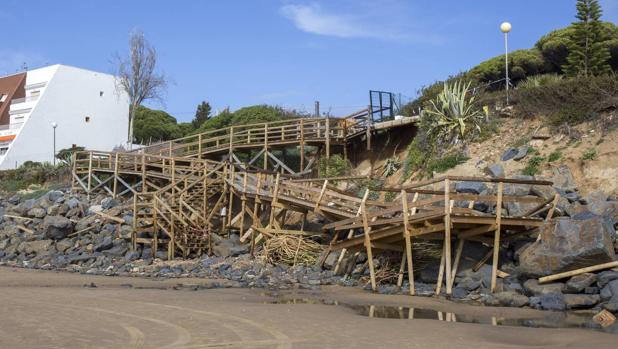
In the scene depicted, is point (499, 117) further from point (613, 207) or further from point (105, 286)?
point (105, 286)

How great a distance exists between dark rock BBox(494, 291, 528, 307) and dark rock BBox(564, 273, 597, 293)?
3.13 feet

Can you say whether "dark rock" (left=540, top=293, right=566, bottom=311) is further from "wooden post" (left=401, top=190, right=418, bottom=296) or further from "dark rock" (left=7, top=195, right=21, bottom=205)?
"dark rock" (left=7, top=195, right=21, bottom=205)

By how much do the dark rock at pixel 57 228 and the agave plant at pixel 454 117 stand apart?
1560 centimetres

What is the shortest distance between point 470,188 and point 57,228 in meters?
17.5

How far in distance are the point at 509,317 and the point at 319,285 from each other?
6.56 metres

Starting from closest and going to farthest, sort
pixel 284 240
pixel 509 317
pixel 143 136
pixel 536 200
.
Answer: pixel 509 317 → pixel 536 200 → pixel 284 240 → pixel 143 136

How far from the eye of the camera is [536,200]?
16172 mm

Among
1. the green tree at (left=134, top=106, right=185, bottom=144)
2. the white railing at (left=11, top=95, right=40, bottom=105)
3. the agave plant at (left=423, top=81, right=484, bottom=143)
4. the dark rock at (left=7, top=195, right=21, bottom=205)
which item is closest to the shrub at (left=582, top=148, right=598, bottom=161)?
the agave plant at (left=423, top=81, right=484, bottom=143)

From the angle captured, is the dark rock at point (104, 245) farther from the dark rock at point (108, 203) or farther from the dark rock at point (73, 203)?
the dark rock at point (73, 203)

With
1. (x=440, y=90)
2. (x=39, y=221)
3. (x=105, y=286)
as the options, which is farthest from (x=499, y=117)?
(x=39, y=221)

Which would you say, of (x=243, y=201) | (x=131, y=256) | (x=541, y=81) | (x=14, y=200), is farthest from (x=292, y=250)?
(x=14, y=200)

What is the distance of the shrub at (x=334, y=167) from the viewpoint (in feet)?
92.7

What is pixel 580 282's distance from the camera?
45.8 ft

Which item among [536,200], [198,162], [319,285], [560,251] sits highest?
[198,162]
